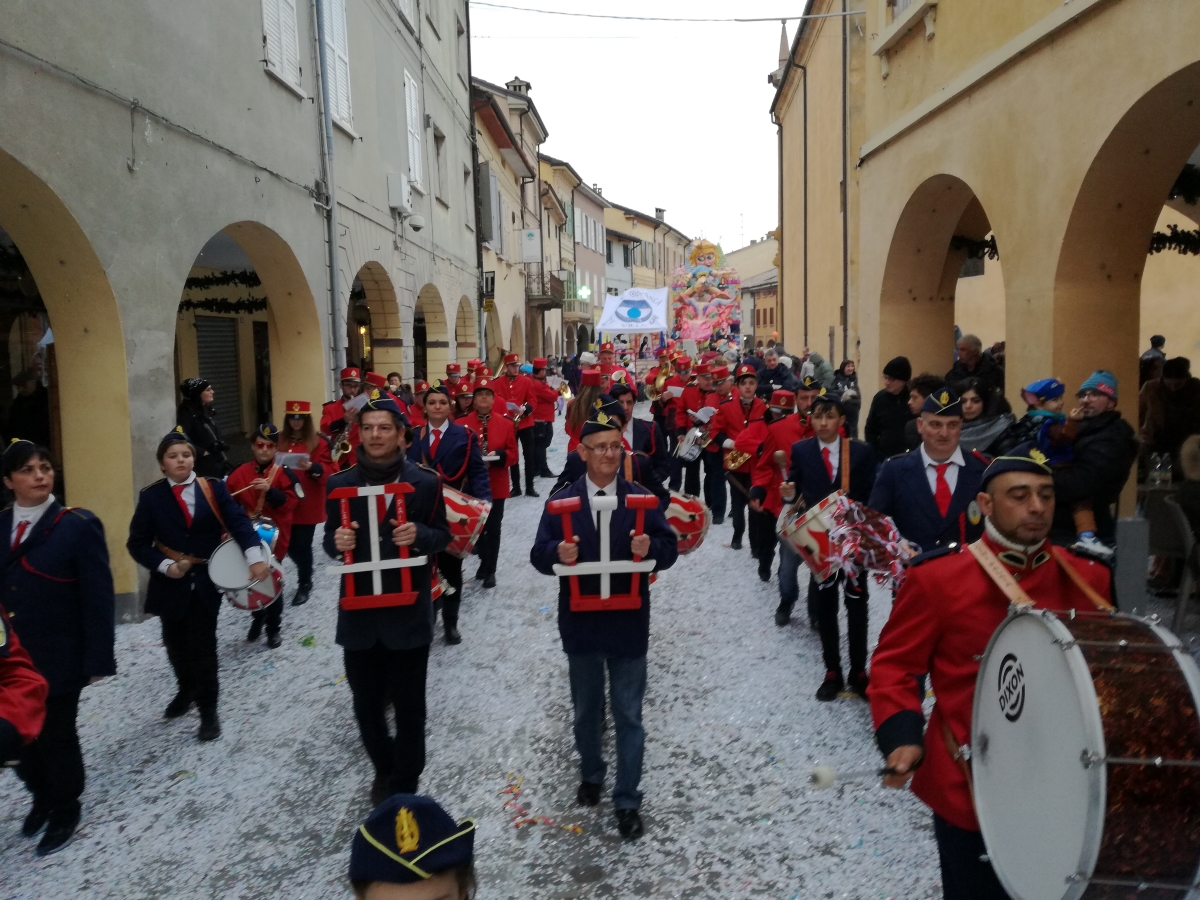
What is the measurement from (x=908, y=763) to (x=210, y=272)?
1354 cm

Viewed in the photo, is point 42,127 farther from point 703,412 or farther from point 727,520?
point 727,520

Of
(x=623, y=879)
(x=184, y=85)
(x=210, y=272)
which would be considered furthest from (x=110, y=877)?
(x=210, y=272)

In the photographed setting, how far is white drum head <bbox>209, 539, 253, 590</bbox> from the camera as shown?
5094 millimetres

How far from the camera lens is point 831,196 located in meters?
19.4

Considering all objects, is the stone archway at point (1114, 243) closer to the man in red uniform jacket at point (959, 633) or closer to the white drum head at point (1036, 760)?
the man in red uniform jacket at point (959, 633)

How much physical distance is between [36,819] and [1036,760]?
4.25 meters

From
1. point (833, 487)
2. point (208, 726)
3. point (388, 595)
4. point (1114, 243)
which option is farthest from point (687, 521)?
point (1114, 243)

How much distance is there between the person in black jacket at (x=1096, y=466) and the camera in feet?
17.2

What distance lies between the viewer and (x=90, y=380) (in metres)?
7.02

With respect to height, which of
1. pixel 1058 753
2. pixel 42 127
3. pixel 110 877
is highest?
pixel 42 127

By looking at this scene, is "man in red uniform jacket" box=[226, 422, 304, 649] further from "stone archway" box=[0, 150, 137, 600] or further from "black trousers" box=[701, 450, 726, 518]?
"black trousers" box=[701, 450, 726, 518]

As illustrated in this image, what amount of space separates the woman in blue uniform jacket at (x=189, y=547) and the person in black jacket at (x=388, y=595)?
1300 millimetres

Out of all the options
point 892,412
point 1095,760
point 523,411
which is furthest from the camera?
point 523,411

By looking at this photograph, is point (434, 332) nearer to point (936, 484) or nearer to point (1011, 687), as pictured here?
point (936, 484)
